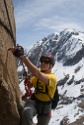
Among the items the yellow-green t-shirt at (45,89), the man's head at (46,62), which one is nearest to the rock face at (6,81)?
the yellow-green t-shirt at (45,89)

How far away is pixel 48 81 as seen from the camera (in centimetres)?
759

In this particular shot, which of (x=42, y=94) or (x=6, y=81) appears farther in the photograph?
(x=42, y=94)

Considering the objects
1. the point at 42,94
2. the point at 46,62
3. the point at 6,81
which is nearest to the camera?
the point at 6,81

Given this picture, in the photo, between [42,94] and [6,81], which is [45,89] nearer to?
[42,94]

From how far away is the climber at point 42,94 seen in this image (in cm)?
764

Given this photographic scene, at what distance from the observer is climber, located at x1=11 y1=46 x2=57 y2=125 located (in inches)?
301

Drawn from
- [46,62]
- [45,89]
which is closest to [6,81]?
[45,89]

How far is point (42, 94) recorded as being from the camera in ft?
26.7

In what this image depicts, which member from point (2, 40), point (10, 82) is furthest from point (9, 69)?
point (2, 40)

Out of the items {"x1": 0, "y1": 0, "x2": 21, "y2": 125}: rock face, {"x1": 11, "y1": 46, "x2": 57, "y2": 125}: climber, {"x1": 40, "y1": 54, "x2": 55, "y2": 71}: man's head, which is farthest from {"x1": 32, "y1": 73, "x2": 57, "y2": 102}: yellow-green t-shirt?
{"x1": 0, "y1": 0, "x2": 21, "y2": 125}: rock face

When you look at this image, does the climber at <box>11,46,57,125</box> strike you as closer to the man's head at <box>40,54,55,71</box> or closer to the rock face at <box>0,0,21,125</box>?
the man's head at <box>40,54,55,71</box>

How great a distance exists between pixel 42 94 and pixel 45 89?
27 cm

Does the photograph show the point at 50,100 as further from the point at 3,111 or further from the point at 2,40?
the point at 2,40

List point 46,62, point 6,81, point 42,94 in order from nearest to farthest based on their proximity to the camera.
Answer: point 6,81, point 46,62, point 42,94
